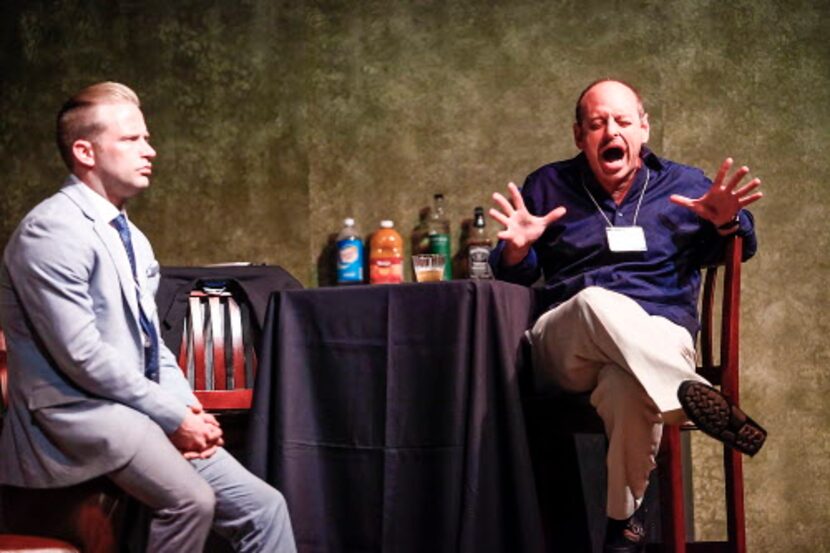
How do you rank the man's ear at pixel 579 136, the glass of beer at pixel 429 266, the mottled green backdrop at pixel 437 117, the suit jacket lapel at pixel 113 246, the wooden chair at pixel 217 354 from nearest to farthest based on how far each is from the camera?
the suit jacket lapel at pixel 113 246 < the man's ear at pixel 579 136 < the wooden chair at pixel 217 354 < the glass of beer at pixel 429 266 < the mottled green backdrop at pixel 437 117

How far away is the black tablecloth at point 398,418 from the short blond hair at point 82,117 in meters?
0.76

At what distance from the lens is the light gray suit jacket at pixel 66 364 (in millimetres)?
2082

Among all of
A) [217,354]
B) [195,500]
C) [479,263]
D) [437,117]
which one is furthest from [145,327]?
[437,117]

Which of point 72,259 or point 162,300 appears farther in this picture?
point 162,300

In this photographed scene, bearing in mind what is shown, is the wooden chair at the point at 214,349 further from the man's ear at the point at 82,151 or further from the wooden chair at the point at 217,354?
the man's ear at the point at 82,151

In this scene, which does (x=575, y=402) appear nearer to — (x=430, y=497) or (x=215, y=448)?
(x=430, y=497)

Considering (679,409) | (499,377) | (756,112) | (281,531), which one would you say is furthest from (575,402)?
(756,112)

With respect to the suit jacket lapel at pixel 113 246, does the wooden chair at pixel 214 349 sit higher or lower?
lower

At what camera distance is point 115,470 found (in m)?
2.09

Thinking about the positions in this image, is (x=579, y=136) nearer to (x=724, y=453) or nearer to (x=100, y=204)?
(x=724, y=453)

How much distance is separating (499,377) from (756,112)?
1.77m

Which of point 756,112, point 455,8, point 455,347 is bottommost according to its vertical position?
point 455,347

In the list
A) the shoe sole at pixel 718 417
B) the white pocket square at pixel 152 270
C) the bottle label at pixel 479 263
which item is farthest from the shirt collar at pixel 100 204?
the bottle label at pixel 479 263

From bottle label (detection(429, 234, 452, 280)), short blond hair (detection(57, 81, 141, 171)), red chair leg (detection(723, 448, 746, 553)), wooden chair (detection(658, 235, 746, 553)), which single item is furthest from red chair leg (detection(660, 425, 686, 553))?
short blond hair (detection(57, 81, 141, 171))
